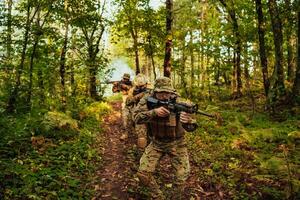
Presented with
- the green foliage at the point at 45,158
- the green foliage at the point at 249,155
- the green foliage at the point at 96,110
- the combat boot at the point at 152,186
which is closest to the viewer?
the combat boot at the point at 152,186

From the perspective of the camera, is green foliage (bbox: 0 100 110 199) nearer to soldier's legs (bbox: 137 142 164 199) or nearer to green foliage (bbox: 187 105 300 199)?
soldier's legs (bbox: 137 142 164 199)

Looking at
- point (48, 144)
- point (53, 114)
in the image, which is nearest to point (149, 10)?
point (53, 114)

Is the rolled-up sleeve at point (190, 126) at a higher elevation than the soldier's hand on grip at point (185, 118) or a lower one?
lower

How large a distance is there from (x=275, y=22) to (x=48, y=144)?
1084 centimetres

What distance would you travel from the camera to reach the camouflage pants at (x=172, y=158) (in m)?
6.94

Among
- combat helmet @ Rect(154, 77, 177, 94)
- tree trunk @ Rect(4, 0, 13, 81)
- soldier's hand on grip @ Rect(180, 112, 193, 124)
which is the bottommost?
soldier's hand on grip @ Rect(180, 112, 193, 124)

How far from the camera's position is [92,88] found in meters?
23.8

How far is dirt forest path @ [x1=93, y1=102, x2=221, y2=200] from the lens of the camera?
7.81 meters

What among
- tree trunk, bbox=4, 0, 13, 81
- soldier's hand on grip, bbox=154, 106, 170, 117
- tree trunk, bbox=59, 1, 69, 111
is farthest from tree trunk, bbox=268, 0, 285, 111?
tree trunk, bbox=4, 0, 13, 81

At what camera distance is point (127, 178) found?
8969 millimetres

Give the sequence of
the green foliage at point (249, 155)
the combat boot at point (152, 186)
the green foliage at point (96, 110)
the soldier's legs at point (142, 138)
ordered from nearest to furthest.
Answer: the combat boot at point (152, 186) < the green foliage at point (249, 155) < the soldier's legs at point (142, 138) < the green foliage at point (96, 110)

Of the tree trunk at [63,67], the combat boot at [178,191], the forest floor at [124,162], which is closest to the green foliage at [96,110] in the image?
the tree trunk at [63,67]

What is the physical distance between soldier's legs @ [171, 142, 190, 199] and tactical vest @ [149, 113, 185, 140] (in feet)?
0.88

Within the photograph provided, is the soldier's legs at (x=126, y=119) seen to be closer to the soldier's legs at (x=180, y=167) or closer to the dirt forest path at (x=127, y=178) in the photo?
the dirt forest path at (x=127, y=178)
